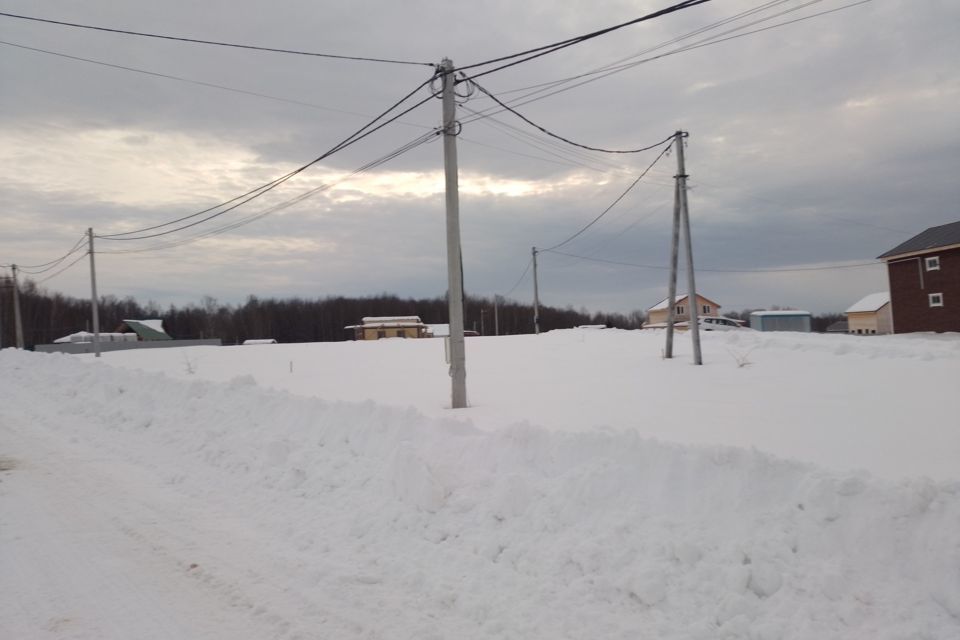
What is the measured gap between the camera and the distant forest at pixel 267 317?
331 ft

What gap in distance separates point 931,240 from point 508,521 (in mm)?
39708

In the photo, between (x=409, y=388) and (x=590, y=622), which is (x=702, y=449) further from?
(x=409, y=388)

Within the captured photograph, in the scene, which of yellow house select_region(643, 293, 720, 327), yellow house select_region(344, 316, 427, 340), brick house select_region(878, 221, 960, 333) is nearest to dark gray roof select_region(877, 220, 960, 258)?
brick house select_region(878, 221, 960, 333)

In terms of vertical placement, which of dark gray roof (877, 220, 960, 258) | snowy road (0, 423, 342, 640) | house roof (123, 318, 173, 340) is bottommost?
snowy road (0, 423, 342, 640)

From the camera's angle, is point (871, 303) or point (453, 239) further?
point (871, 303)

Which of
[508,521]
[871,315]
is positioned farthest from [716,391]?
[871,315]

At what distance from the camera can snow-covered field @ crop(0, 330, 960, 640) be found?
4.38 m

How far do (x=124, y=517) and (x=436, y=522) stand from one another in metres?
3.53

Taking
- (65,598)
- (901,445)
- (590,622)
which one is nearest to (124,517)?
(65,598)

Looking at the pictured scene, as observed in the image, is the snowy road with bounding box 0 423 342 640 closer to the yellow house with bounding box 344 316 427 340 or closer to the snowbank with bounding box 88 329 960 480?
the snowbank with bounding box 88 329 960 480

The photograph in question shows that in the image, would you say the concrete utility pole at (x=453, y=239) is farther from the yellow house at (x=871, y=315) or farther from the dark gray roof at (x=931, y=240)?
the yellow house at (x=871, y=315)

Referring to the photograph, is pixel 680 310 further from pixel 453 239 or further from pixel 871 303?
pixel 453 239

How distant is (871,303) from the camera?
62000 mm

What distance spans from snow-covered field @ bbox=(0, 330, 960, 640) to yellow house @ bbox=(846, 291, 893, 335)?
5676cm
